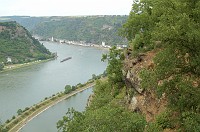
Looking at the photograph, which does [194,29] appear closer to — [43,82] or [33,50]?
[43,82]

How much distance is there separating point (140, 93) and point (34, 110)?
3407cm

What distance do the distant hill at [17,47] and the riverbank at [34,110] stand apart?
40.9 m

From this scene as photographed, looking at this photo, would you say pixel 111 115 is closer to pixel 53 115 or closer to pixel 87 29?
pixel 53 115

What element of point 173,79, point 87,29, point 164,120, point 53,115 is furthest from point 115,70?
point 87,29

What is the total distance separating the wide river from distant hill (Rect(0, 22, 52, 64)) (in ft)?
25.9

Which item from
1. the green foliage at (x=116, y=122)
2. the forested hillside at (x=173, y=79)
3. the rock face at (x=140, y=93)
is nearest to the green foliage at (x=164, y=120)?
the forested hillside at (x=173, y=79)

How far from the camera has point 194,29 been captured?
8.41 meters

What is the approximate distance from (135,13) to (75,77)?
50476 mm

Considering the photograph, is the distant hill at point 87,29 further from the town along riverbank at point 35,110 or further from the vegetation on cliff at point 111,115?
the vegetation on cliff at point 111,115

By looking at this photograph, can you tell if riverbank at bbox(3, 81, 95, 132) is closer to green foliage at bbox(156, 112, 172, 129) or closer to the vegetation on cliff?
the vegetation on cliff

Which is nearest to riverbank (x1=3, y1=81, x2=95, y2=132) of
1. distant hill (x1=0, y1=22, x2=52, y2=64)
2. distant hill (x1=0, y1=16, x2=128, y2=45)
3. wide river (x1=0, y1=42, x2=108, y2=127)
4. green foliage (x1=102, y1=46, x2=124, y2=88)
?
wide river (x1=0, y1=42, x2=108, y2=127)

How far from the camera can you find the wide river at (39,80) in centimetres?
4981

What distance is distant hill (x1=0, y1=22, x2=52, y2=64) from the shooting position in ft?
314

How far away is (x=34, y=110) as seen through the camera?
151 feet
